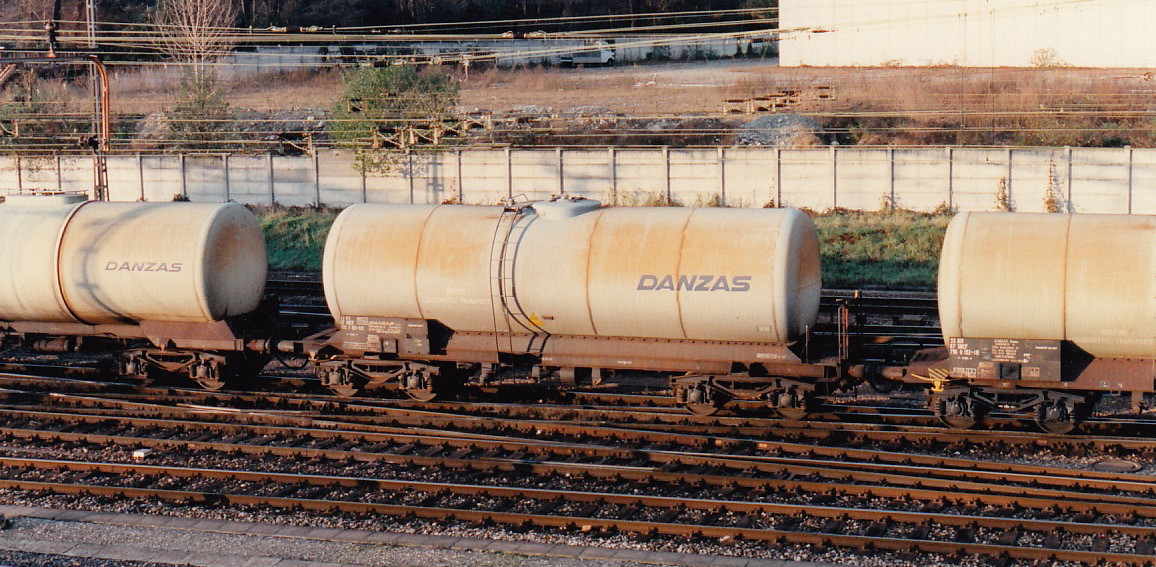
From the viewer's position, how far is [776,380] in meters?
17.9

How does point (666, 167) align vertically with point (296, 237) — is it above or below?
above

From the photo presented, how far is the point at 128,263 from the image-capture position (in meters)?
20.4

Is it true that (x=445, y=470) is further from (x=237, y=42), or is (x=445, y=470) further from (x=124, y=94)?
(x=237, y=42)

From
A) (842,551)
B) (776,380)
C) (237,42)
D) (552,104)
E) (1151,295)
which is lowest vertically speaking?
(842,551)

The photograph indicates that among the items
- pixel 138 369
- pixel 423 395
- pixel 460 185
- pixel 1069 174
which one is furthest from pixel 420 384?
pixel 1069 174

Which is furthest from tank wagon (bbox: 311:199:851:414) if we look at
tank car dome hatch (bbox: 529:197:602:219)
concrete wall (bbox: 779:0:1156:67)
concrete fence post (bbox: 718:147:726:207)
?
concrete wall (bbox: 779:0:1156:67)

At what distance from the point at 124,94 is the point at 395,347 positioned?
53.5 meters

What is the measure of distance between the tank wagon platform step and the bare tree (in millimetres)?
53160

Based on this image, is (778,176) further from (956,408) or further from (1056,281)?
(1056,281)

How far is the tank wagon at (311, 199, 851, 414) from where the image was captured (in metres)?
17.3

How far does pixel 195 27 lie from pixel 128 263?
49409 mm

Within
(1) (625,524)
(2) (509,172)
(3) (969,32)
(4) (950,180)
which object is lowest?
(1) (625,524)

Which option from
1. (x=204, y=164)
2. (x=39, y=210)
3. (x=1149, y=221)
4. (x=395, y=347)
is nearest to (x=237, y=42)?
(x=204, y=164)

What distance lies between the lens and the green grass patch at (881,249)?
106ft
